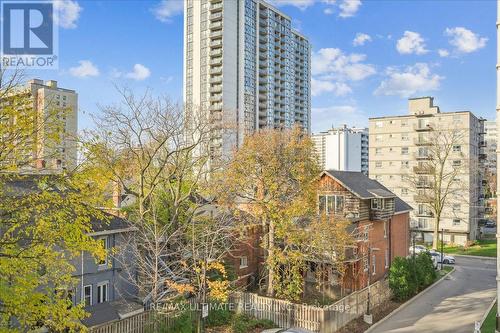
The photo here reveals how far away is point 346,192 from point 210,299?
14077mm

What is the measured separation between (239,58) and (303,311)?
73.4 m

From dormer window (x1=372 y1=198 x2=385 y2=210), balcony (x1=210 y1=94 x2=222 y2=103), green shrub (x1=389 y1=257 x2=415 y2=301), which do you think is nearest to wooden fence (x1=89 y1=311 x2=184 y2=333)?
green shrub (x1=389 y1=257 x2=415 y2=301)

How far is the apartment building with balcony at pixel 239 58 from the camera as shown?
83438mm

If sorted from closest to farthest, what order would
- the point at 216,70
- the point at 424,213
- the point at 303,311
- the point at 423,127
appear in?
1. the point at 303,311
2. the point at 424,213
3. the point at 423,127
4. the point at 216,70

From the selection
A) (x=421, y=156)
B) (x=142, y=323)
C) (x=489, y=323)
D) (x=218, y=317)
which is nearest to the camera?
(x=142, y=323)

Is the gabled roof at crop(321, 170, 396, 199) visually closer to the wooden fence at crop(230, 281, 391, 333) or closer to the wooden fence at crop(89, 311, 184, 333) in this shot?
the wooden fence at crop(230, 281, 391, 333)

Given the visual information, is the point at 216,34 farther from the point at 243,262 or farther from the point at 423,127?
the point at 243,262

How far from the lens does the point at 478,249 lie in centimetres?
5297

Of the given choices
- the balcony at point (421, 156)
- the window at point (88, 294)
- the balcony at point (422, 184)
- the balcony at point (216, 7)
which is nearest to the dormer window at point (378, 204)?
the window at point (88, 294)

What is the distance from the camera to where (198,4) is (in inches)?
3342

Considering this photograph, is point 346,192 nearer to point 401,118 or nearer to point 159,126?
point 159,126

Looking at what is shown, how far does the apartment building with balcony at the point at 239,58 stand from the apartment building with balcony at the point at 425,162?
23.0 m

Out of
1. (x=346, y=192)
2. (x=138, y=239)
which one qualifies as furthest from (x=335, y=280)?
(x=138, y=239)

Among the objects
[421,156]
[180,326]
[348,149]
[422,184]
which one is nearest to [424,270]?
[180,326]
